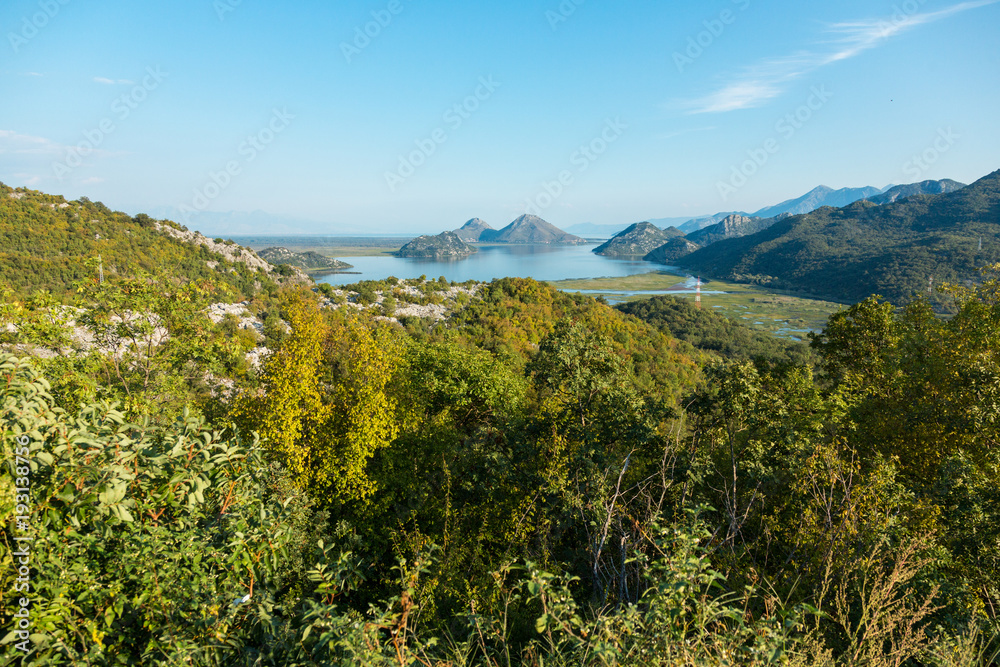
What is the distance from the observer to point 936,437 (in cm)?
753

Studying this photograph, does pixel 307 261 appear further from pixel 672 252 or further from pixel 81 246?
pixel 672 252

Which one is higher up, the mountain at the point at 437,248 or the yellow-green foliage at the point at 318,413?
the mountain at the point at 437,248

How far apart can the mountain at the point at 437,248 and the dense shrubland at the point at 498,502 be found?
448 ft

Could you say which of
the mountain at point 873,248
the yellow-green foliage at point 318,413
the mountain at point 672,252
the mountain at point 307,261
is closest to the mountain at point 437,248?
the mountain at point 307,261

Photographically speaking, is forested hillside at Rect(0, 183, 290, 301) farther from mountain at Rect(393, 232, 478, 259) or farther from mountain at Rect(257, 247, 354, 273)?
mountain at Rect(393, 232, 478, 259)

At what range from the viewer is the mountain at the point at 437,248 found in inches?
6033

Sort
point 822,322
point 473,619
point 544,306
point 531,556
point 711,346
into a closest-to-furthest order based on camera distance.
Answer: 1. point 473,619
2. point 531,556
3. point 544,306
4. point 711,346
5. point 822,322

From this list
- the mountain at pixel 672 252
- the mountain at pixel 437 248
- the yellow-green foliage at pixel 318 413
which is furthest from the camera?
the mountain at pixel 672 252

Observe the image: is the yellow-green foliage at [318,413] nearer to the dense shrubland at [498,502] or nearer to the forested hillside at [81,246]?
the dense shrubland at [498,502]

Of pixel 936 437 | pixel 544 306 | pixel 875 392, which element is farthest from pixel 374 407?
pixel 544 306

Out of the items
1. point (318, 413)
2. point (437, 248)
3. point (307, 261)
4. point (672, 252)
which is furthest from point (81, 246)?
point (672, 252)

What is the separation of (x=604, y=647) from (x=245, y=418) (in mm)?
9509

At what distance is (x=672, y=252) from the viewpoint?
18175 cm

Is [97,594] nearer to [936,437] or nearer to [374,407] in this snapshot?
[374,407]
